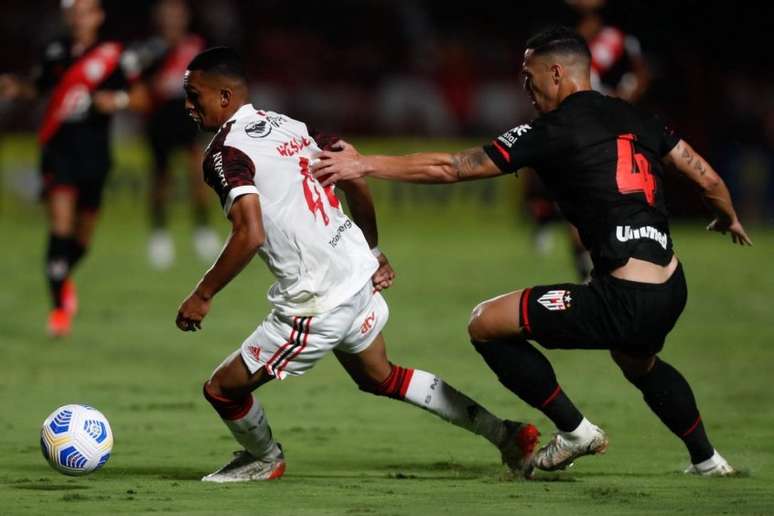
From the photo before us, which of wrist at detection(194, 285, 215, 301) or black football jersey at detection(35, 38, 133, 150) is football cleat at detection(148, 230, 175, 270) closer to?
black football jersey at detection(35, 38, 133, 150)

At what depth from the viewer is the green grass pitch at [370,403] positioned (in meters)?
6.10

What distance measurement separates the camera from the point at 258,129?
6309mm

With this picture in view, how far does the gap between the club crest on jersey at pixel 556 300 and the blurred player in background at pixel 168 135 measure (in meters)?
10.6

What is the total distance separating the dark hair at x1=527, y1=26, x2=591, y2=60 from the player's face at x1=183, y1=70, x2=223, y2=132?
4.58ft

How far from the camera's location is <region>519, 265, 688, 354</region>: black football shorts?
6.21 meters

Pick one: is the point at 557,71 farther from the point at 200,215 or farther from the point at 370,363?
the point at 200,215

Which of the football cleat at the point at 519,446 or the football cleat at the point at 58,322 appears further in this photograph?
the football cleat at the point at 58,322

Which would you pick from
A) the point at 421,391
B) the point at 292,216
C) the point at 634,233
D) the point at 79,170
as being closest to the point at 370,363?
the point at 421,391

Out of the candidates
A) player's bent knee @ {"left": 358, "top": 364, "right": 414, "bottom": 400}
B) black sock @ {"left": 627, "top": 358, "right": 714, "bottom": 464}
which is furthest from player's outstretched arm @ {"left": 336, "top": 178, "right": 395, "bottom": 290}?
black sock @ {"left": 627, "top": 358, "right": 714, "bottom": 464}

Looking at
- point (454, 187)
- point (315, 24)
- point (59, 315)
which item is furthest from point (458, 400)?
point (315, 24)

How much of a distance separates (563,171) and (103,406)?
368 cm

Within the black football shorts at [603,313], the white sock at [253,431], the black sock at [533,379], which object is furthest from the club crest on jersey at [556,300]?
the white sock at [253,431]

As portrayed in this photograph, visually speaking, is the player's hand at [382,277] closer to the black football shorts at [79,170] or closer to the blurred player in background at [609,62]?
the black football shorts at [79,170]

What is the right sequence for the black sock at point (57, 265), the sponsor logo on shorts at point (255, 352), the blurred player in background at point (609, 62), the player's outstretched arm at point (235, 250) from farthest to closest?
the blurred player in background at point (609, 62), the black sock at point (57, 265), the sponsor logo on shorts at point (255, 352), the player's outstretched arm at point (235, 250)
